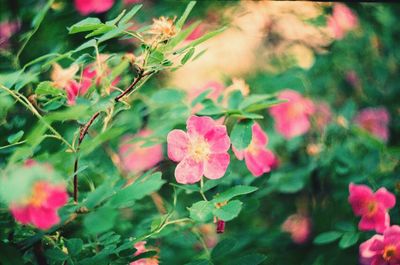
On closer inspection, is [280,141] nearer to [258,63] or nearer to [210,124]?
[258,63]

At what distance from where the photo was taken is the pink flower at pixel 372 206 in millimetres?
980

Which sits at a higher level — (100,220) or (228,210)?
(100,220)

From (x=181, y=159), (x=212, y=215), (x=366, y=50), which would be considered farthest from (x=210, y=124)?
(x=366, y=50)

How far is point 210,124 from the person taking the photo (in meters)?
0.94

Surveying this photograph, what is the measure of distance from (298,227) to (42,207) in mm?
1254

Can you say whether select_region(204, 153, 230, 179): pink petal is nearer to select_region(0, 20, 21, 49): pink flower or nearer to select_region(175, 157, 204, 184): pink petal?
select_region(175, 157, 204, 184): pink petal

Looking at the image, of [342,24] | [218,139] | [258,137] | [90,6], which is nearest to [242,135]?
[218,139]

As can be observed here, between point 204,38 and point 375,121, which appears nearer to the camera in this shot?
point 204,38

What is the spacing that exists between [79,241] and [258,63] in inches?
70.8

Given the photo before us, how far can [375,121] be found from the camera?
72.7 inches

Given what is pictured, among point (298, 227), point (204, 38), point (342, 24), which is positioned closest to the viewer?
point (204, 38)

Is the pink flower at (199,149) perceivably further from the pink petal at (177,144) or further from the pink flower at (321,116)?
the pink flower at (321,116)

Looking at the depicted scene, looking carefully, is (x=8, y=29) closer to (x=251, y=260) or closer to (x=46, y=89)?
(x=46, y=89)

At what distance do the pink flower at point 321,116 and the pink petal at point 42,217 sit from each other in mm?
1392
